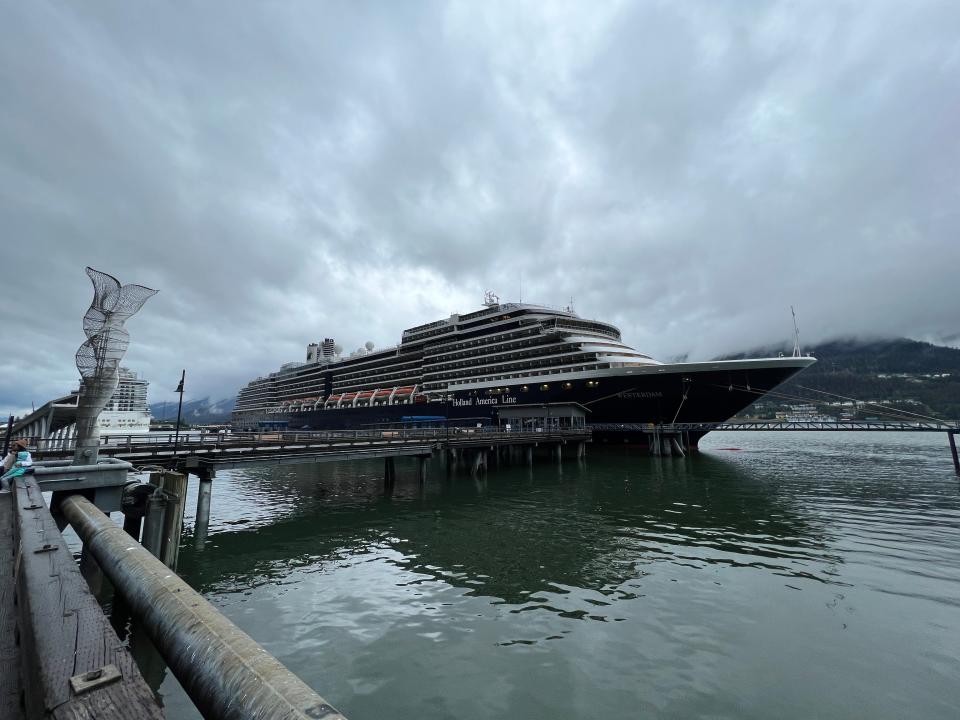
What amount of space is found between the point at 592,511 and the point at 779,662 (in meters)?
12.2

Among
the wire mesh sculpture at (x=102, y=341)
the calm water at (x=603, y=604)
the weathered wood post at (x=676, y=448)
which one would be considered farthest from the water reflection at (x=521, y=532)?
the weathered wood post at (x=676, y=448)

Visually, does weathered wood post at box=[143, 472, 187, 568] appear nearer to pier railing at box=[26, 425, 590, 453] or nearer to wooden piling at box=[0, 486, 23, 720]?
wooden piling at box=[0, 486, 23, 720]

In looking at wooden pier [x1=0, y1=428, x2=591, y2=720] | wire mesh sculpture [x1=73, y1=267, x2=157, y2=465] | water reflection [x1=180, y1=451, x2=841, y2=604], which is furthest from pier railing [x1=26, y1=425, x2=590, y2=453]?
wooden pier [x1=0, y1=428, x2=591, y2=720]

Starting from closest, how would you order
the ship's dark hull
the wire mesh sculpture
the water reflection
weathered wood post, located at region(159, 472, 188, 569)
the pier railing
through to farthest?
1. weathered wood post, located at region(159, 472, 188, 569)
2. the water reflection
3. the wire mesh sculpture
4. the pier railing
5. the ship's dark hull

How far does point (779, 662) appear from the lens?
282 inches

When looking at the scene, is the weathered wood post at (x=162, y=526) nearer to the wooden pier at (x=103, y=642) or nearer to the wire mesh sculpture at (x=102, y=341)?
the wooden pier at (x=103, y=642)

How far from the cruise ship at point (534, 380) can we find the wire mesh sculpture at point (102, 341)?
123 feet

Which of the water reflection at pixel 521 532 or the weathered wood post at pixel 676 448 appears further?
the weathered wood post at pixel 676 448

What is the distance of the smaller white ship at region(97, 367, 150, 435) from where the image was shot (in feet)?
222

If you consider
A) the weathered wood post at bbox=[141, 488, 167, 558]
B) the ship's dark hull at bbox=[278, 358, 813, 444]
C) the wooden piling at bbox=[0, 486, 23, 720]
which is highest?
the ship's dark hull at bbox=[278, 358, 813, 444]

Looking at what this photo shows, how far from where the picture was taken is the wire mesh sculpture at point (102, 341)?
1430 centimetres

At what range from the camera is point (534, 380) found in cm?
4828

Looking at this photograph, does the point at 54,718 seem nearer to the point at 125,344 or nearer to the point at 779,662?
the point at 779,662

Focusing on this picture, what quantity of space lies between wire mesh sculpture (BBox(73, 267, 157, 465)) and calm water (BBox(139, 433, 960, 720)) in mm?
6017
